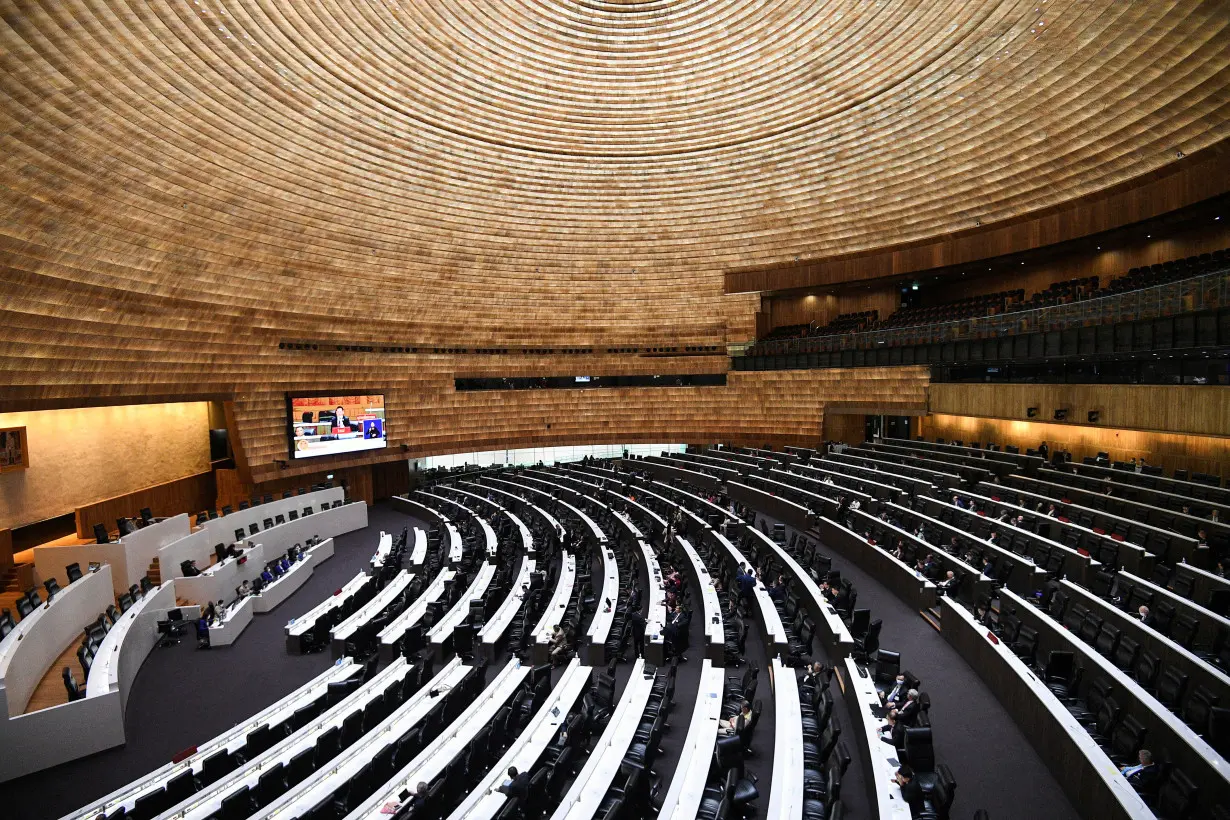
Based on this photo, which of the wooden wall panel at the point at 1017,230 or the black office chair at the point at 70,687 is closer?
the black office chair at the point at 70,687

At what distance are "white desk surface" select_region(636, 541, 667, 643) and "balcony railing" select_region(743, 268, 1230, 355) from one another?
9998 mm

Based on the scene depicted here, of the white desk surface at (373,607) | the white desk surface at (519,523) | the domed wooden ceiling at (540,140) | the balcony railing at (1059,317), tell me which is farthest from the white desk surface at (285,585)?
the balcony railing at (1059,317)

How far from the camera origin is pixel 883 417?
989 inches

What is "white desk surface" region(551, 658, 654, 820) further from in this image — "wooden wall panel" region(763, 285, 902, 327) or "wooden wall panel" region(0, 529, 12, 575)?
"wooden wall panel" region(763, 285, 902, 327)

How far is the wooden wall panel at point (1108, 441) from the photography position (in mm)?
14422

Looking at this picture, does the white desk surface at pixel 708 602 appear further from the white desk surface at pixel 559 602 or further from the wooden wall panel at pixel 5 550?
the wooden wall panel at pixel 5 550

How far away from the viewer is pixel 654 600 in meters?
10.9

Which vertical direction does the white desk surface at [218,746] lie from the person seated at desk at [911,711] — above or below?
below

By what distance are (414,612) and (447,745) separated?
5.08m

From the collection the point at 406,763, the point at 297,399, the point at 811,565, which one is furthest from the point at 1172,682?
the point at 297,399

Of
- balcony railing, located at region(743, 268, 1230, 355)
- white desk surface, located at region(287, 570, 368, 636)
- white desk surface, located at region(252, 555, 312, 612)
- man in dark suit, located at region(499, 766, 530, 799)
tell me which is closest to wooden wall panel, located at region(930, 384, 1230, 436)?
balcony railing, located at region(743, 268, 1230, 355)

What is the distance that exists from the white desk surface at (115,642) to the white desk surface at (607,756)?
6742 millimetres

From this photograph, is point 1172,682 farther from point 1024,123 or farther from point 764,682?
point 1024,123

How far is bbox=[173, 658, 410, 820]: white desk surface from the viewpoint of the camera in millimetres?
6234
